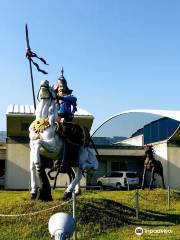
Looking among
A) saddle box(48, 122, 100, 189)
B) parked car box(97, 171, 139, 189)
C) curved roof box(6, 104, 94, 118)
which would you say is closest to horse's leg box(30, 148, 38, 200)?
saddle box(48, 122, 100, 189)

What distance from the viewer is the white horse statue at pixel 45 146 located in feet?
33.7

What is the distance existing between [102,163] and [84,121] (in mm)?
9591

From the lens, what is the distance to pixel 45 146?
10227mm

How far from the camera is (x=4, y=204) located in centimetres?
1102

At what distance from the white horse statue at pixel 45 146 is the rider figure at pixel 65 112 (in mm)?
147

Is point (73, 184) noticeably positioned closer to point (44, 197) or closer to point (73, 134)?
point (44, 197)

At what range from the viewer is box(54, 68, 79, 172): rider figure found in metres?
10.6

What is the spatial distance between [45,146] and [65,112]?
123 centimetres

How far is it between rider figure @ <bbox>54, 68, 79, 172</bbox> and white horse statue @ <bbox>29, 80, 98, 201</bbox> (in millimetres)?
147

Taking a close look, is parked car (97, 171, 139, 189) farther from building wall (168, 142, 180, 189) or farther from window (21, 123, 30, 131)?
window (21, 123, 30, 131)

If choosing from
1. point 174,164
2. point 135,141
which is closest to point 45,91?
point 174,164

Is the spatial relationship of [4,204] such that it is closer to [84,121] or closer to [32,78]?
[32,78]

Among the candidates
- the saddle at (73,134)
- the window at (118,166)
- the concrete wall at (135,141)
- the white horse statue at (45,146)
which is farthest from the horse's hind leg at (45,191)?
the concrete wall at (135,141)

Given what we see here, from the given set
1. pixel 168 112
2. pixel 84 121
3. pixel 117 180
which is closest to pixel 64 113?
pixel 84 121
